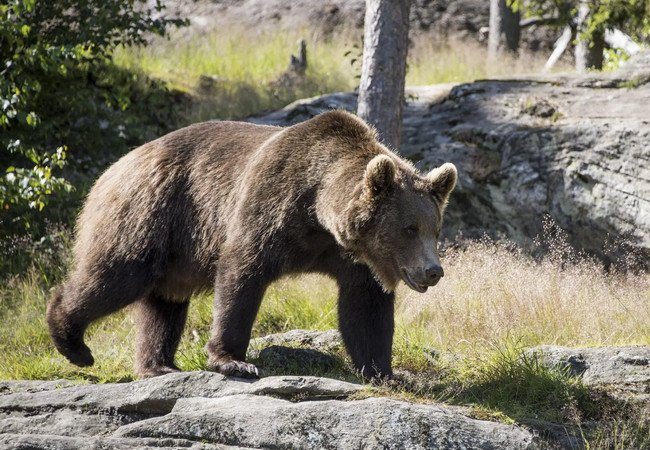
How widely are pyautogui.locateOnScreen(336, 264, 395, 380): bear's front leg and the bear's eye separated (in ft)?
1.80

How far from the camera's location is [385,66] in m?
9.23

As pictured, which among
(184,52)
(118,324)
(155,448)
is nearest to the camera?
(155,448)

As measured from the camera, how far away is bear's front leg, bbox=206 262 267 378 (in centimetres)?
577

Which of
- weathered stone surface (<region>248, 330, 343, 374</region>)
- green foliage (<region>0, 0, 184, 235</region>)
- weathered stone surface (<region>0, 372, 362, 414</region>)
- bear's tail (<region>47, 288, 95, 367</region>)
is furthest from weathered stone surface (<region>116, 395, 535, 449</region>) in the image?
green foliage (<region>0, 0, 184, 235</region>)

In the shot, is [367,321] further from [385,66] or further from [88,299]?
[385,66]

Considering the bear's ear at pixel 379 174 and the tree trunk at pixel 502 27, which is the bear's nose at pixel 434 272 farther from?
the tree trunk at pixel 502 27

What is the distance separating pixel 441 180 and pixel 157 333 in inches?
95.0

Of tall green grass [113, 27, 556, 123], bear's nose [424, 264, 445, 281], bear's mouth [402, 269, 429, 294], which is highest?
tall green grass [113, 27, 556, 123]

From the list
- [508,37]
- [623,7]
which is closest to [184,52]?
[508,37]

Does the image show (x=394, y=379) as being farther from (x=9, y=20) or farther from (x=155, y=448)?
(x=9, y=20)

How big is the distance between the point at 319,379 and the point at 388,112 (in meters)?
4.56

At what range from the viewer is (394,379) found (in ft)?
20.1

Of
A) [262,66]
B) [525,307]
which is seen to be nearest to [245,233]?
[525,307]

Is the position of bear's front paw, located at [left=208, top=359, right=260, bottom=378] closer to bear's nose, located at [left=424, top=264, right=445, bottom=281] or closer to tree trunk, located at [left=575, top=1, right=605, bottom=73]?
bear's nose, located at [left=424, top=264, right=445, bottom=281]
